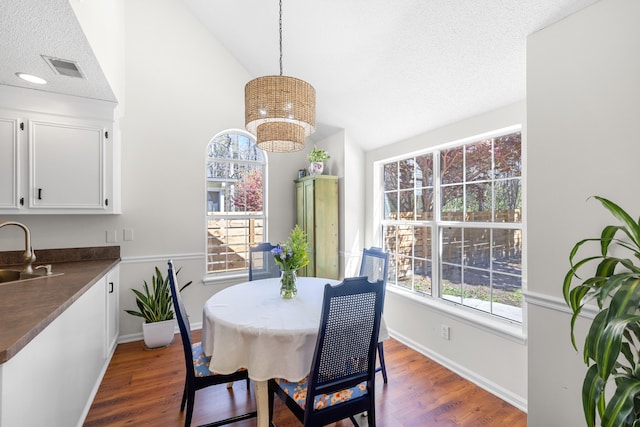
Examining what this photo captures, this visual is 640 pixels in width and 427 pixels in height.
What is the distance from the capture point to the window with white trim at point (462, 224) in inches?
90.9

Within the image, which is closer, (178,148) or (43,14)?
(43,14)

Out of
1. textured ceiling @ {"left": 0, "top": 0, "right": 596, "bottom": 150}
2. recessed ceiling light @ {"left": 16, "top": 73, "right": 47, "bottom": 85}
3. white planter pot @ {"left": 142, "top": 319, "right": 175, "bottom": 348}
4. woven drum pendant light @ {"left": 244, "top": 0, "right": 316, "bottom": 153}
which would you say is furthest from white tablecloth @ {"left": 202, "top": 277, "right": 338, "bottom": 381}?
recessed ceiling light @ {"left": 16, "top": 73, "right": 47, "bottom": 85}

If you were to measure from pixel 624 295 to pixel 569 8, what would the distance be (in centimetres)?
149

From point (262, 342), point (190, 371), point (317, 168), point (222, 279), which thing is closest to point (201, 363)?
point (190, 371)

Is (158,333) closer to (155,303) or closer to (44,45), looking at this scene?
(155,303)

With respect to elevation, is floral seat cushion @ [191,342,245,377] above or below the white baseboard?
above

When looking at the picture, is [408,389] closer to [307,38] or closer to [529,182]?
[529,182]

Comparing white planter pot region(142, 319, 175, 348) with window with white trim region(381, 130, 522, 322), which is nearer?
window with white trim region(381, 130, 522, 322)

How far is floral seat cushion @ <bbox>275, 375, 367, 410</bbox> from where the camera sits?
4.83 ft

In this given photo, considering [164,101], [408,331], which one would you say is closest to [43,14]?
[164,101]

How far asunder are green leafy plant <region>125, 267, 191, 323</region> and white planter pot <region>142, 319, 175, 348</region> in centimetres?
7

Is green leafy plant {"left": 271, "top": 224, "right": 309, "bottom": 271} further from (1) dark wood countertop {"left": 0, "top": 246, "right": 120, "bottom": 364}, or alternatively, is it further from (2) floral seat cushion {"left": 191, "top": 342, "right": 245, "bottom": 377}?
(1) dark wood countertop {"left": 0, "top": 246, "right": 120, "bottom": 364}

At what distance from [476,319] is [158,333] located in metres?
3.02

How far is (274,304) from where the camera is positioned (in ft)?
6.45
